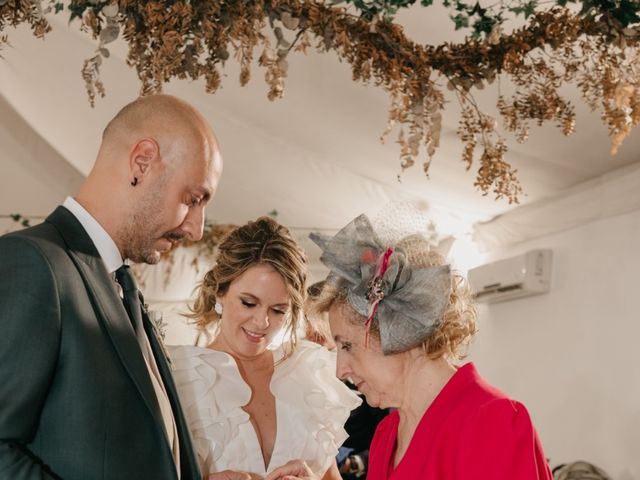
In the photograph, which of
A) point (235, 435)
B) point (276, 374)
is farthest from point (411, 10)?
point (235, 435)

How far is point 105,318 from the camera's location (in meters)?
1.49

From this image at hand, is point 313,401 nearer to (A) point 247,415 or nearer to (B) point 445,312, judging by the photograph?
(A) point 247,415

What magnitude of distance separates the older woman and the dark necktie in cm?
42

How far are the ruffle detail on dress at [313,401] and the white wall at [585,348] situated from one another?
258cm

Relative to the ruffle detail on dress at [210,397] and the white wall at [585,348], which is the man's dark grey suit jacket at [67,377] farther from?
the white wall at [585,348]

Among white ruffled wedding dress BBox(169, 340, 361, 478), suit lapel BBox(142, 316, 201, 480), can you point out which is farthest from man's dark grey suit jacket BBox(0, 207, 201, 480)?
white ruffled wedding dress BBox(169, 340, 361, 478)

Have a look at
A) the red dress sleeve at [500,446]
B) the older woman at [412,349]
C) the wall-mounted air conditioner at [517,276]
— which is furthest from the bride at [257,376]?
the wall-mounted air conditioner at [517,276]

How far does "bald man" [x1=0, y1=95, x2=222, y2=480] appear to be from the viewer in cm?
135

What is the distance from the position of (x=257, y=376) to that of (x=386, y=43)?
4.87 feet

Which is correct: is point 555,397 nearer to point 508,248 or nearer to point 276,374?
point 508,248

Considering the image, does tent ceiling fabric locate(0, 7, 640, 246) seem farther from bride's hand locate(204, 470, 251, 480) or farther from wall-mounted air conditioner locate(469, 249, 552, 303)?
bride's hand locate(204, 470, 251, 480)

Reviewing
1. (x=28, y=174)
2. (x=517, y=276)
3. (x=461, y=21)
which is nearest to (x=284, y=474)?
(x=461, y=21)

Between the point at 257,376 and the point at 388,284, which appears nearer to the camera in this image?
the point at 388,284

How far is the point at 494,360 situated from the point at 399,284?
459cm
